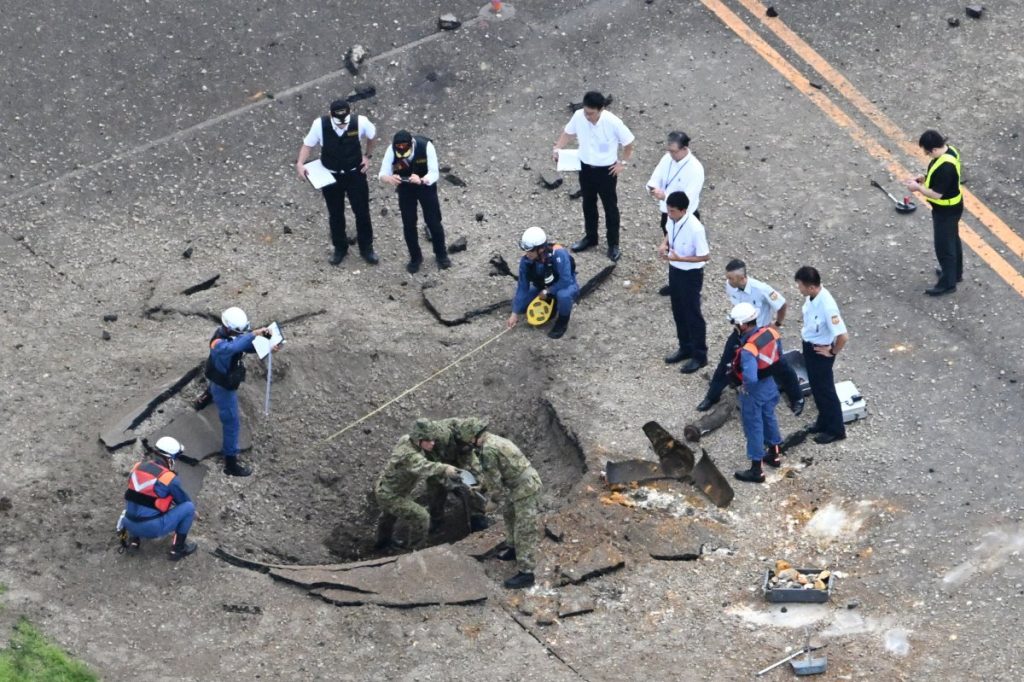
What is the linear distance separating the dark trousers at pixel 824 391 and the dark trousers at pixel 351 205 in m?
4.69

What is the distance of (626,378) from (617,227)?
1963mm

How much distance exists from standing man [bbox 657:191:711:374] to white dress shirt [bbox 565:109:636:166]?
1.43m

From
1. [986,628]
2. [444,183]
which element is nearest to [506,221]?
[444,183]

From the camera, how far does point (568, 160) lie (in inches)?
646

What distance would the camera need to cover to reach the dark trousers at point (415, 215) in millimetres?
16016

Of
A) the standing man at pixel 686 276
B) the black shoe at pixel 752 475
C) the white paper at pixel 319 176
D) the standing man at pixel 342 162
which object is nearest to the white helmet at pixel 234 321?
the white paper at pixel 319 176

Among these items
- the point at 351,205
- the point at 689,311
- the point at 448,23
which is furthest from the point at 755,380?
the point at 448,23

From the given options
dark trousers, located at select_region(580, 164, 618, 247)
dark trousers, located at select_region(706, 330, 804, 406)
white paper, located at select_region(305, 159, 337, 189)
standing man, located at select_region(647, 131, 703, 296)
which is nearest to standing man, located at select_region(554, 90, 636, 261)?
dark trousers, located at select_region(580, 164, 618, 247)

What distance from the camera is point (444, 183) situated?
1764 cm

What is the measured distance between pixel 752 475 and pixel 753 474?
1 centimetres

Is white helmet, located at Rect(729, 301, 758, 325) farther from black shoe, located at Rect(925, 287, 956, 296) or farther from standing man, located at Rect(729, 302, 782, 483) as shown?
black shoe, located at Rect(925, 287, 956, 296)

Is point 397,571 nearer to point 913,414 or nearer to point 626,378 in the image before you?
point 626,378

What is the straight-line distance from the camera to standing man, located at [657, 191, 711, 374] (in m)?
14.6

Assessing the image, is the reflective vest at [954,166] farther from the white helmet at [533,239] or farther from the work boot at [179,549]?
the work boot at [179,549]
